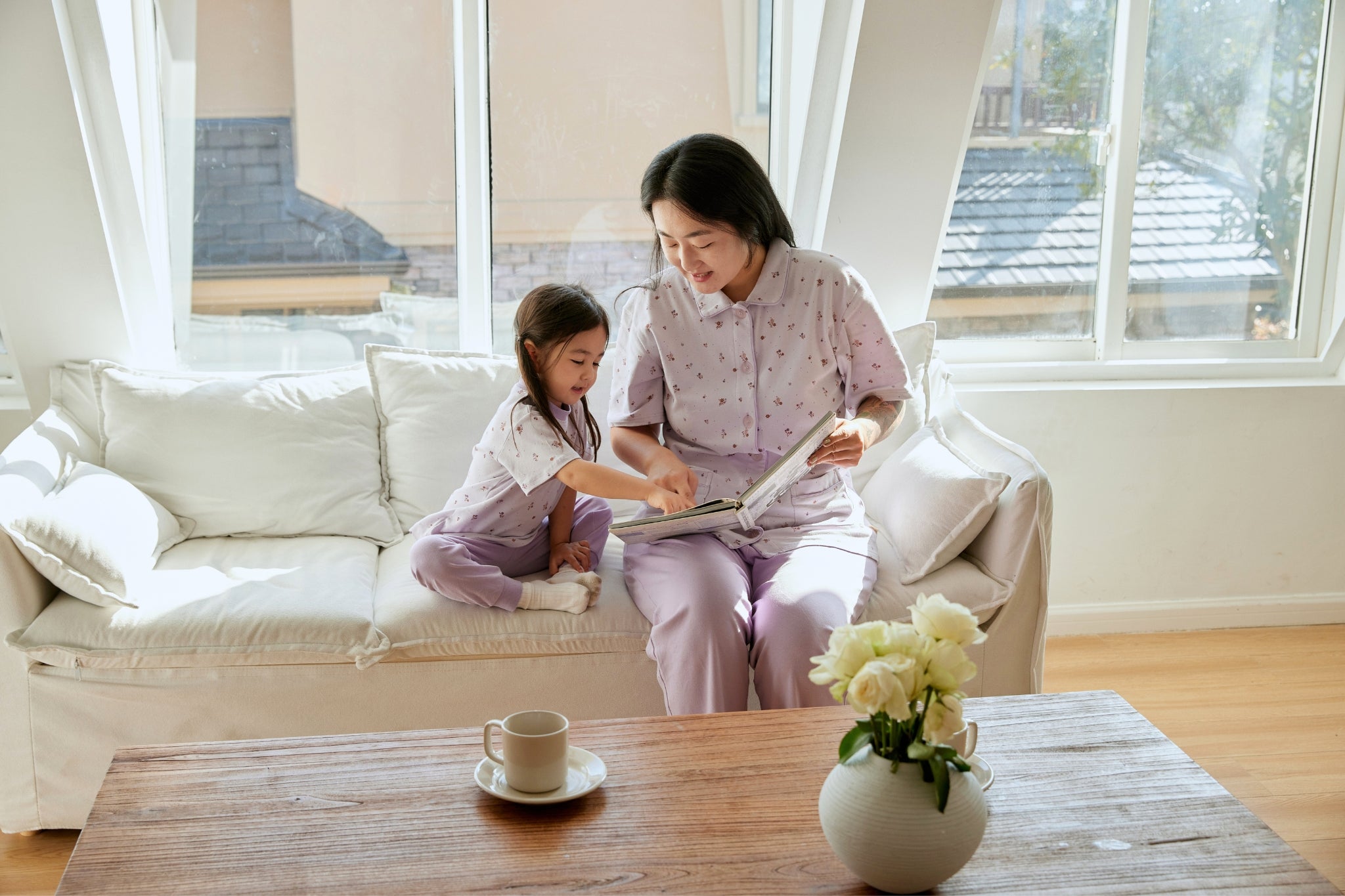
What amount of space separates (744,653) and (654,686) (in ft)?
0.87

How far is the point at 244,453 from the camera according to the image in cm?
237

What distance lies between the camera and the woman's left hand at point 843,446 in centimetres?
187

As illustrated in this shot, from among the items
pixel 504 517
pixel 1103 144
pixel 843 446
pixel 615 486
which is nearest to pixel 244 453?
pixel 504 517

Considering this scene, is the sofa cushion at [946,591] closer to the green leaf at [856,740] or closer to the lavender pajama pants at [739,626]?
the lavender pajama pants at [739,626]

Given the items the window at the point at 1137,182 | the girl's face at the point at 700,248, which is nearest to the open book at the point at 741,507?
the girl's face at the point at 700,248

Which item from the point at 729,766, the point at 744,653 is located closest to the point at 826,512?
the point at 744,653

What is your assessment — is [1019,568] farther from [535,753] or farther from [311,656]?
[311,656]

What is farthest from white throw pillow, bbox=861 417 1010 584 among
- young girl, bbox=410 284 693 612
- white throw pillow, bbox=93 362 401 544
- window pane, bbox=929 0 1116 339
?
white throw pillow, bbox=93 362 401 544

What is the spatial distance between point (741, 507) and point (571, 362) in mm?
481

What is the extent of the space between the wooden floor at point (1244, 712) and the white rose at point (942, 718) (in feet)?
3.98

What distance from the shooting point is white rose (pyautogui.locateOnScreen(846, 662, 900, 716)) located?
949 mm

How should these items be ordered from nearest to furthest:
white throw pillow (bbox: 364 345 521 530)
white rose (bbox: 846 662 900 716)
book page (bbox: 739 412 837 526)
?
white rose (bbox: 846 662 900 716), book page (bbox: 739 412 837 526), white throw pillow (bbox: 364 345 521 530)

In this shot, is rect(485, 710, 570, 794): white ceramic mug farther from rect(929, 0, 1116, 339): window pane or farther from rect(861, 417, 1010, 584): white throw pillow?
rect(929, 0, 1116, 339): window pane

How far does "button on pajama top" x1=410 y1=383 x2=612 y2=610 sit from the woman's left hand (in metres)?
0.42
